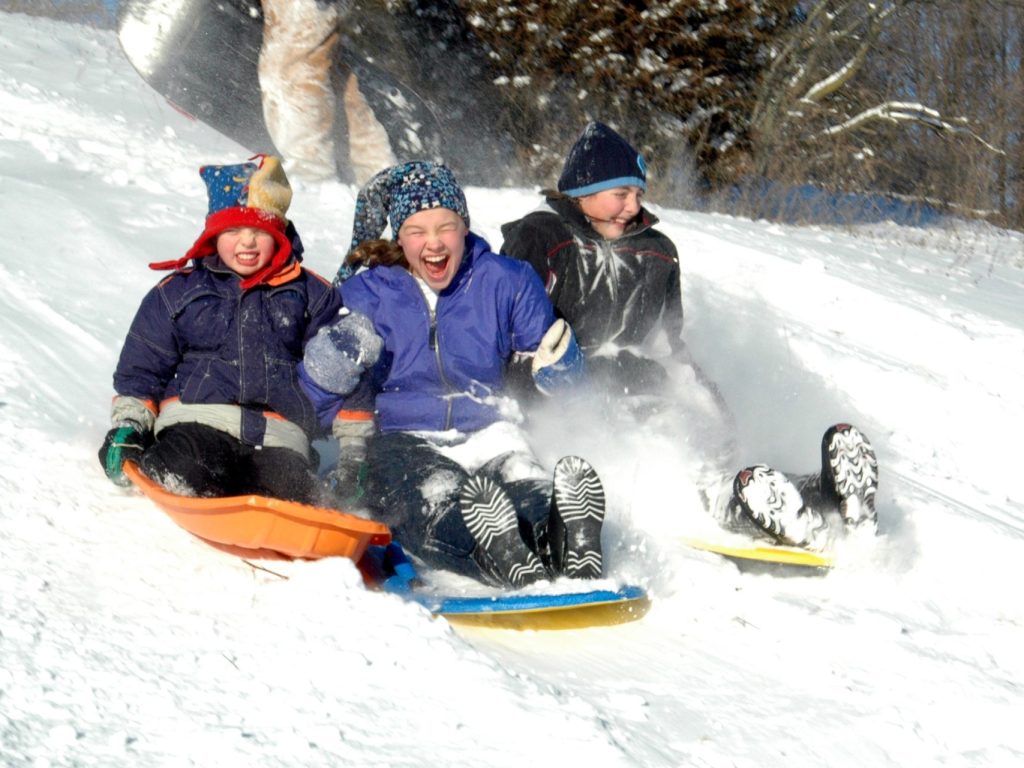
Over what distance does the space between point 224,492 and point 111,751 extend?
1250 millimetres

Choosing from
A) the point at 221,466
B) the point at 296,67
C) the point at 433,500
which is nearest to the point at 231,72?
the point at 296,67

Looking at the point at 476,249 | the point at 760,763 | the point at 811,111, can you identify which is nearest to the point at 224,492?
the point at 476,249

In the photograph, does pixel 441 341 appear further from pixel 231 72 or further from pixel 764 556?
pixel 231 72

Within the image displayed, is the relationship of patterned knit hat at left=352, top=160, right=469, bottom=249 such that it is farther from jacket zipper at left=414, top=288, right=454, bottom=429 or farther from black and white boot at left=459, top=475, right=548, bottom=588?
black and white boot at left=459, top=475, right=548, bottom=588

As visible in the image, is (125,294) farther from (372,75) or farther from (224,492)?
(372,75)

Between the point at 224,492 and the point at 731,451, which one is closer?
the point at 224,492

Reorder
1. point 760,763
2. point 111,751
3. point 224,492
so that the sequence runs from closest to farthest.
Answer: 1. point 111,751
2. point 760,763
3. point 224,492

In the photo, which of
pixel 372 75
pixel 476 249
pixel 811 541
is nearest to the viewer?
pixel 811 541

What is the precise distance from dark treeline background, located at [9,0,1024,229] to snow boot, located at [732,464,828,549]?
5.93 metres

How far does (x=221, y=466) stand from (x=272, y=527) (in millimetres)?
493

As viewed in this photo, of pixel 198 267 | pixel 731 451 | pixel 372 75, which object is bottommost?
pixel 731 451

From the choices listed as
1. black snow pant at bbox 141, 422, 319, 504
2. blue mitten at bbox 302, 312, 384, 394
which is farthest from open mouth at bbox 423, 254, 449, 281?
black snow pant at bbox 141, 422, 319, 504

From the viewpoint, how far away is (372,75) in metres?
8.56

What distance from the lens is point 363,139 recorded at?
26.5 feet
